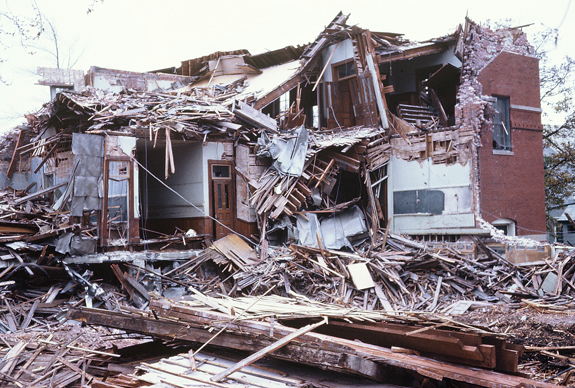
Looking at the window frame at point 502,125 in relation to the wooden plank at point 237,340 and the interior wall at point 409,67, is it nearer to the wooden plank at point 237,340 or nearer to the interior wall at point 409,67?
the interior wall at point 409,67

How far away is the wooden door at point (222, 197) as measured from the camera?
15820 mm

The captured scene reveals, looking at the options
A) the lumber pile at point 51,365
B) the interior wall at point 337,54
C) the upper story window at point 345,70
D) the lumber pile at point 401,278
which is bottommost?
the lumber pile at point 51,365

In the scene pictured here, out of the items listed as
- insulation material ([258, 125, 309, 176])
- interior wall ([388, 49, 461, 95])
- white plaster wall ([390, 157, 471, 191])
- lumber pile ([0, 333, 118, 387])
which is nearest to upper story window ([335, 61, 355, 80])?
interior wall ([388, 49, 461, 95])

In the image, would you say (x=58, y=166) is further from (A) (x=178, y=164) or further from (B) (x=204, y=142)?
(B) (x=204, y=142)

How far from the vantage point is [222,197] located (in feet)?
52.4

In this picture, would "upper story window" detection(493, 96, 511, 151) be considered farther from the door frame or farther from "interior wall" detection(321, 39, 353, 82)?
the door frame

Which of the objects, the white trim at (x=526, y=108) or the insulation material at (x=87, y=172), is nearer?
the insulation material at (x=87, y=172)

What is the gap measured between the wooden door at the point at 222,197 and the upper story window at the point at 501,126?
28.9 feet

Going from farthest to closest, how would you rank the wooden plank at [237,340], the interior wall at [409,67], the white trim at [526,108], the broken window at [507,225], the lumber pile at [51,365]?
the interior wall at [409,67], the white trim at [526,108], the broken window at [507,225], the lumber pile at [51,365], the wooden plank at [237,340]

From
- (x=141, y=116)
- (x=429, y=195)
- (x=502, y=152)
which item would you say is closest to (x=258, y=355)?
(x=141, y=116)

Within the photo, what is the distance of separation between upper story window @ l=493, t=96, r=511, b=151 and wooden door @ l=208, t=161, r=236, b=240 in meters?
8.81

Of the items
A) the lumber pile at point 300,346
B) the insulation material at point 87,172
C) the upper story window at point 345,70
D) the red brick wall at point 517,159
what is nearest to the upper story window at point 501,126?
the red brick wall at point 517,159

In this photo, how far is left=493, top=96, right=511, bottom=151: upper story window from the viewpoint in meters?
17.1

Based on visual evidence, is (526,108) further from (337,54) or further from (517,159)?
(337,54)
